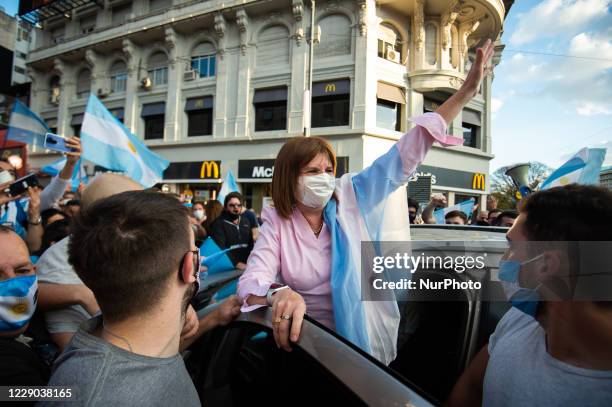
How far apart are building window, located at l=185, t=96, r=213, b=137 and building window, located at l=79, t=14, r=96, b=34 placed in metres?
9.14

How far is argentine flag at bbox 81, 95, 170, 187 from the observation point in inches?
185

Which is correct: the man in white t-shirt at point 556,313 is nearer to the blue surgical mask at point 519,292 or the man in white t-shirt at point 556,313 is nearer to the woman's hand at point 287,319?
the blue surgical mask at point 519,292

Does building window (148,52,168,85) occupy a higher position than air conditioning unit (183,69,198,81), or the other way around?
building window (148,52,168,85)

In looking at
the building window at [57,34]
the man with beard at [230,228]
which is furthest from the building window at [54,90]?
the man with beard at [230,228]

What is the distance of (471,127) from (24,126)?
15.4 m

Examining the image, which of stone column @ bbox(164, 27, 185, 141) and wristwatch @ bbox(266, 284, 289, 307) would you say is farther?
stone column @ bbox(164, 27, 185, 141)

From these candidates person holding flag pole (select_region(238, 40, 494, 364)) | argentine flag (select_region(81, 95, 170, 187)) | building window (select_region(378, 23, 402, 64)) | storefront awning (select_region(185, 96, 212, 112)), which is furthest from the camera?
storefront awning (select_region(185, 96, 212, 112))

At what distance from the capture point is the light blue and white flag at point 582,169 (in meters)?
1.84

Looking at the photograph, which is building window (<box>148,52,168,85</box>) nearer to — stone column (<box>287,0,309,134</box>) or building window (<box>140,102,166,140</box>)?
building window (<box>140,102,166,140</box>)

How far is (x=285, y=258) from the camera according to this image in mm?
1322

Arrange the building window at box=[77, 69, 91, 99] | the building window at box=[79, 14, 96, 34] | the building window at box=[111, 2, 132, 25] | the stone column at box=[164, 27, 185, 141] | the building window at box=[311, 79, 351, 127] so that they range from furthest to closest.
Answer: the building window at box=[79, 14, 96, 34] → the building window at box=[77, 69, 91, 99] → the building window at box=[111, 2, 132, 25] → the stone column at box=[164, 27, 185, 141] → the building window at box=[311, 79, 351, 127]

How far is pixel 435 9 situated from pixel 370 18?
2.61 m

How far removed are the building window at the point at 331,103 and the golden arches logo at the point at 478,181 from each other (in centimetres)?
627

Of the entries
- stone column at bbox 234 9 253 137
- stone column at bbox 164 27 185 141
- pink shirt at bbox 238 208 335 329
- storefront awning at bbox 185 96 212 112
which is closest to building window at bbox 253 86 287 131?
stone column at bbox 234 9 253 137
